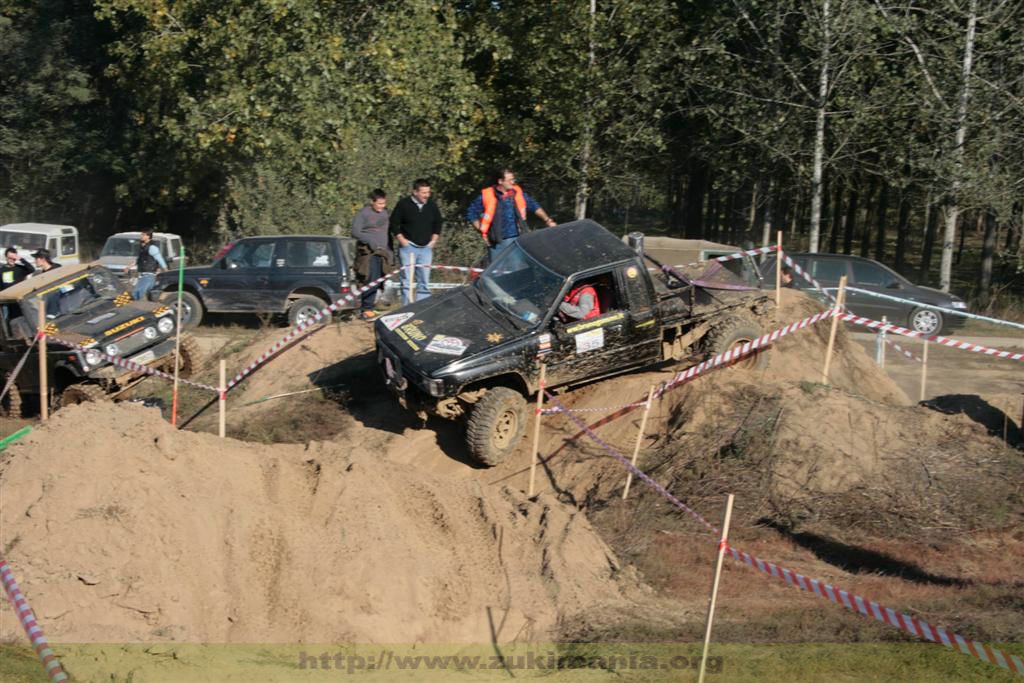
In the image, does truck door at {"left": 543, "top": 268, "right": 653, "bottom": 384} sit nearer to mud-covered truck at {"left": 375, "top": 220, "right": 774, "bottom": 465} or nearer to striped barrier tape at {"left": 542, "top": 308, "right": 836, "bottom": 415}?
mud-covered truck at {"left": 375, "top": 220, "right": 774, "bottom": 465}

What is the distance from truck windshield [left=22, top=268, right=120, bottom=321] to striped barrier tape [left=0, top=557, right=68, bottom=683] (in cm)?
642

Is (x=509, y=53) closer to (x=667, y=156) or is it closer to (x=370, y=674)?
(x=667, y=156)

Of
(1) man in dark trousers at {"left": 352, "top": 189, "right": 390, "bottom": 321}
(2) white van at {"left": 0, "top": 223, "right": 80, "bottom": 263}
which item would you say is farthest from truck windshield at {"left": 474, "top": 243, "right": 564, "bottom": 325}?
(2) white van at {"left": 0, "top": 223, "right": 80, "bottom": 263}

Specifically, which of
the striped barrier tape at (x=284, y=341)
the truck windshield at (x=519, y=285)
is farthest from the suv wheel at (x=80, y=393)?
the truck windshield at (x=519, y=285)

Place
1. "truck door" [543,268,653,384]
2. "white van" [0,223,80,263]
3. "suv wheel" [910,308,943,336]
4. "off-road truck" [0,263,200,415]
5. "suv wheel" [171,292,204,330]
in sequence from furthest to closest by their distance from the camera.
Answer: "white van" [0,223,80,263] → "suv wheel" [910,308,943,336] → "suv wheel" [171,292,204,330] → "off-road truck" [0,263,200,415] → "truck door" [543,268,653,384]

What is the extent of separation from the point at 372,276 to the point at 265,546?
711 centimetres

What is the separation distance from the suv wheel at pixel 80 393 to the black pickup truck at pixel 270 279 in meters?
4.82

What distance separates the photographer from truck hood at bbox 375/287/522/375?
10375 millimetres

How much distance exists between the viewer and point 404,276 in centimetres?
1394

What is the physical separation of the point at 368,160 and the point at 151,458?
51.7ft

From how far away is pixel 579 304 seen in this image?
36.4 feet

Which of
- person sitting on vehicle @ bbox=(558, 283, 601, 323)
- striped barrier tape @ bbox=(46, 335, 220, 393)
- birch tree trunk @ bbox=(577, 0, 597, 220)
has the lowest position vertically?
striped barrier tape @ bbox=(46, 335, 220, 393)

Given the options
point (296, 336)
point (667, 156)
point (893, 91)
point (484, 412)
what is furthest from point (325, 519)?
point (667, 156)

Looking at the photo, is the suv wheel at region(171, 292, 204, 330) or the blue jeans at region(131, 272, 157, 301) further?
the suv wheel at region(171, 292, 204, 330)
